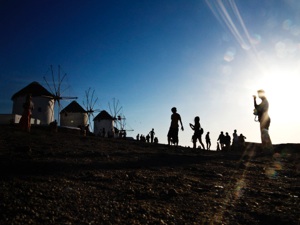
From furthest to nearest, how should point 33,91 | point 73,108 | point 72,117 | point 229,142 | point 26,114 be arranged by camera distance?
point 73,108 < point 72,117 < point 33,91 < point 229,142 < point 26,114

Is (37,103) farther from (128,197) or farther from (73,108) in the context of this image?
(128,197)

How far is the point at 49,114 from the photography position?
138 ft

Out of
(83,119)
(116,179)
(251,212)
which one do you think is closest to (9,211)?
(116,179)

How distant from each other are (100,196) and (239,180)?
305 cm

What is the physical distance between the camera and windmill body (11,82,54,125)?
1590 inches

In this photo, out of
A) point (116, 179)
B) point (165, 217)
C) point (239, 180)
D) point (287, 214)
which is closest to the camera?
point (165, 217)

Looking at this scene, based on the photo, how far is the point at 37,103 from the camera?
41.0m

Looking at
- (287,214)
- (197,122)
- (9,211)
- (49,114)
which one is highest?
(49,114)

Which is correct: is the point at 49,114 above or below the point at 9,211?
above

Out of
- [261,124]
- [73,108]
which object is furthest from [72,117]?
[261,124]

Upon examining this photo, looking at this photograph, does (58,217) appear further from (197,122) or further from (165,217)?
(197,122)

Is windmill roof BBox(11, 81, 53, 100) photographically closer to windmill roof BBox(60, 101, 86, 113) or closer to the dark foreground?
windmill roof BBox(60, 101, 86, 113)

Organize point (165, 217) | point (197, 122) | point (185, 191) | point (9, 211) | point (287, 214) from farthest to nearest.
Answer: point (197, 122) → point (185, 191) → point (287, 214) → point (165, 217) → point (9, 211)

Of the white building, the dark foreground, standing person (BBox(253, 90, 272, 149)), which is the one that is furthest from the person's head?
the white building
